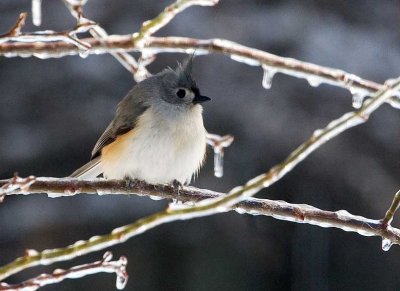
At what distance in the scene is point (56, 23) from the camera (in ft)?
22.4

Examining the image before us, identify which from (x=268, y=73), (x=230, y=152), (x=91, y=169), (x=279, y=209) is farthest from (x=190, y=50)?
(x=230, y=152)

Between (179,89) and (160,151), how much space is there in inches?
15.1

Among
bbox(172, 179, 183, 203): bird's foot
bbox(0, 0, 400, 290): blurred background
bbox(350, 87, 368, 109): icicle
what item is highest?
bbox(0, 0, 400, 290): blurred background

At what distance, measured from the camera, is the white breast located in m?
3.11

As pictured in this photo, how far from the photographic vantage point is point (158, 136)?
3.16 metres

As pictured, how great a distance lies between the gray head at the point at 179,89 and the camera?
3.35 meters

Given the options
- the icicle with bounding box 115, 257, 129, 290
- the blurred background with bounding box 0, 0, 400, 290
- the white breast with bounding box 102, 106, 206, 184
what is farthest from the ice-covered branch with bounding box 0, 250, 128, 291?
the blurred background with bounding box 0, 0, 400, 290

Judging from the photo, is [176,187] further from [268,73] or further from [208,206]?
[208,206]

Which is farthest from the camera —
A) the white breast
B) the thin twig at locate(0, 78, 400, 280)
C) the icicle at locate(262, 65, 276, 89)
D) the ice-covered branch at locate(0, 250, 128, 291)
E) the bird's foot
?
the white breast

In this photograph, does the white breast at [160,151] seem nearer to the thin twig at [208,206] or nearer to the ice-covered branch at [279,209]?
the ice-covered branch at [279,209]

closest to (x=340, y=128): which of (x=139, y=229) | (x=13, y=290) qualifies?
(x=139, y=229)

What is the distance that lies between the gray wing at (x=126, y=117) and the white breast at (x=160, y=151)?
0.20 ft

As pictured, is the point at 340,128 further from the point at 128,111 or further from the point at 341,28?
the point at 341,28

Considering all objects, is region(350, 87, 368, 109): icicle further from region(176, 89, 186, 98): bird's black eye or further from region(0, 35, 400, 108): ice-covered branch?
region(176, 89, 186, 98): bird's black eye
